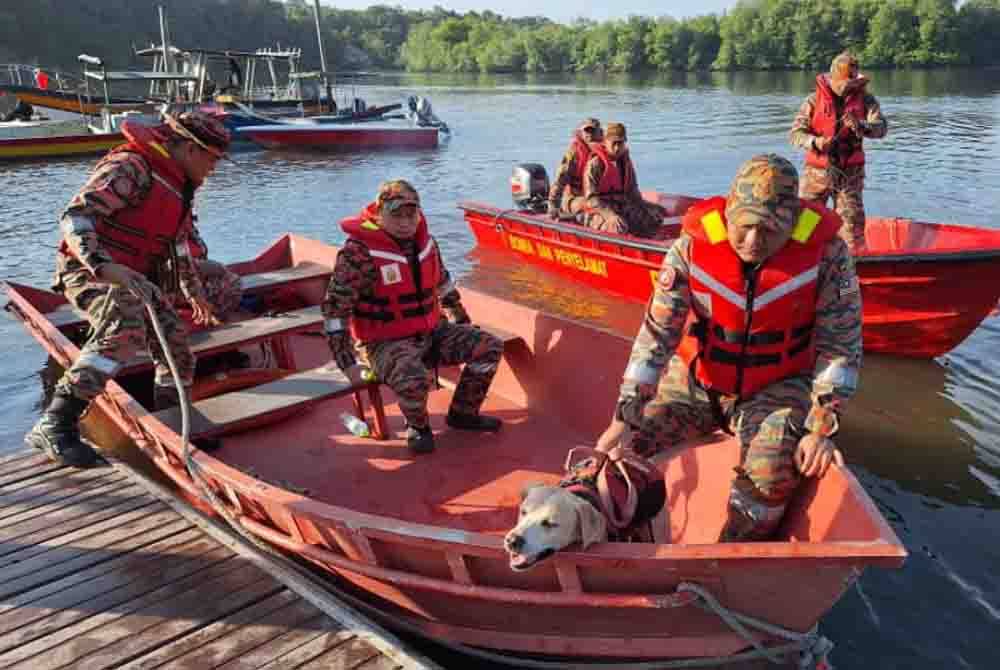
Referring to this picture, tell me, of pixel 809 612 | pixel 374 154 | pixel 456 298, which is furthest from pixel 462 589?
pixel 374 154

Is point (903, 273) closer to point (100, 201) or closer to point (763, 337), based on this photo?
point (763, 337)

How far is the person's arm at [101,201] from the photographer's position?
12.8 ft

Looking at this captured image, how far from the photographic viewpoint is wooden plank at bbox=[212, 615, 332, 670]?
3.13m

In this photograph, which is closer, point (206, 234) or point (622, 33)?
point (206, 234)

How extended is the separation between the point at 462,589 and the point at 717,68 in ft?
184

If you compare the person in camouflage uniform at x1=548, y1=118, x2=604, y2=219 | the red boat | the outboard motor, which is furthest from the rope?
the outboard motor

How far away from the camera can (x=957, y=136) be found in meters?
19.5

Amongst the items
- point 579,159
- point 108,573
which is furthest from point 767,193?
point 579,159

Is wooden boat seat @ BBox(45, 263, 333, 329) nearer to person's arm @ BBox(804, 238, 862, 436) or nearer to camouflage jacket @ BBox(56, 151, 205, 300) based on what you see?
camouflage jacket @ BBox(56, 151, 205, 300)

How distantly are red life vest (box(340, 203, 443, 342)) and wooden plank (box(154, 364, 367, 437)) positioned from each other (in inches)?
14.6

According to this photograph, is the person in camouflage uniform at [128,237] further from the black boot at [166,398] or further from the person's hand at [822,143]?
the person's hand at [822,143]

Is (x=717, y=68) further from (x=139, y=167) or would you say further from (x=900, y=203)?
(x=139, y=167)

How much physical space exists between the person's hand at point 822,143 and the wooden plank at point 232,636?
580 cm

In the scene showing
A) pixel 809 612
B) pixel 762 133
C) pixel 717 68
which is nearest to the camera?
pixel 809 612
